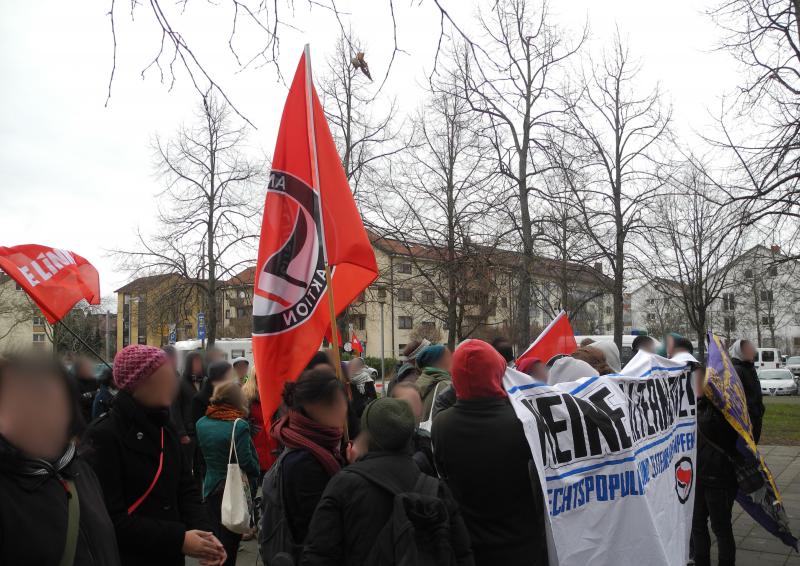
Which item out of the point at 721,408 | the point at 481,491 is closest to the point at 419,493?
the point at 481,491

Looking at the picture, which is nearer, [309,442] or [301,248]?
[309,442]

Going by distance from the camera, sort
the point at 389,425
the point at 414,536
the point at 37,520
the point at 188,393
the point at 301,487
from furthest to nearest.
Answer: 1. the point at 188,393
2. the point at 301,487
3. the point at 389,425
4. the point at 414,536
5. the point at 37,520

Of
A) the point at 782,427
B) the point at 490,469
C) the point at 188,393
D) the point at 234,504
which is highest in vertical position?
the point at 188,393

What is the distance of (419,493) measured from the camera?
2705 mm

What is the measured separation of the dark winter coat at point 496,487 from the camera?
331cm

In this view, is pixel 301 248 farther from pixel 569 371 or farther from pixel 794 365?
pixel 794 365

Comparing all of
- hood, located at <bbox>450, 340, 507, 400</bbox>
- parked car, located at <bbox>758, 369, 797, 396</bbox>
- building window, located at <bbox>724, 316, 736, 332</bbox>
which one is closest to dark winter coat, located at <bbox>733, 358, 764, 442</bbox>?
hood, located at <bbox>450, 340, 507, 400</bbox>

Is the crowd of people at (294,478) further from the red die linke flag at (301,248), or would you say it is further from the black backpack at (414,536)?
the red die linke flag at (301,248)

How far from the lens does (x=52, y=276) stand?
8.20 m

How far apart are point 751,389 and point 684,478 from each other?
2.30m

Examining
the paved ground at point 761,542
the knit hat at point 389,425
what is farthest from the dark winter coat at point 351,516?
the paved ground at point 761,542

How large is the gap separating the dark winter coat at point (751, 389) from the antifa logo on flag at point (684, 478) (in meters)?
2.09

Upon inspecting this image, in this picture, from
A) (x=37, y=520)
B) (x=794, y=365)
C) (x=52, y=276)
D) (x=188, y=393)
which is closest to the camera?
(x=37, y=520)

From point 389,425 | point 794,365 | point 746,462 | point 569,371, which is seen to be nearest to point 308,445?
point 389,425
